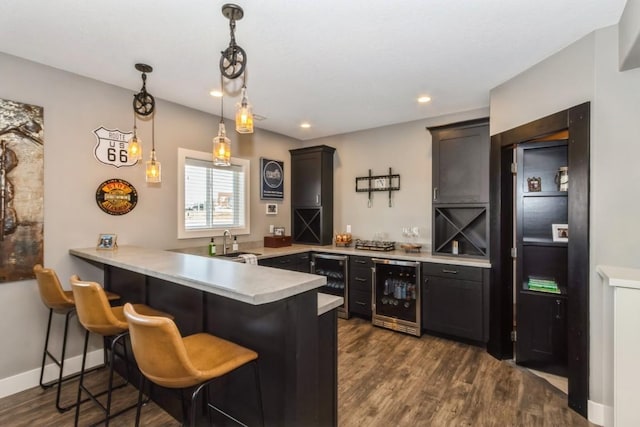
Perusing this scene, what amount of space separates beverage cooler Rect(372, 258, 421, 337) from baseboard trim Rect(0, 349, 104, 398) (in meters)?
3.10

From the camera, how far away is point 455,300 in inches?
137

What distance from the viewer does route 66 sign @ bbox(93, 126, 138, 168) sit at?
2.99m

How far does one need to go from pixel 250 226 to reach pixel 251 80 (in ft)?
7.01

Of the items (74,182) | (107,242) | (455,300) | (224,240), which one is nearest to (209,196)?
(224,240)

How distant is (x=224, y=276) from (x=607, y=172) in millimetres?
2603

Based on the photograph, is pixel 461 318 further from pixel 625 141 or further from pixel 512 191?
pixel 625 141

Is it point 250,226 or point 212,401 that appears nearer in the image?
point 212,401

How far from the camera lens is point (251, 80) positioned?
9.77ft

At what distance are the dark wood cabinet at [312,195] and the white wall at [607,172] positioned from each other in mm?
3179

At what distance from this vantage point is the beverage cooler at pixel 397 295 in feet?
12.3

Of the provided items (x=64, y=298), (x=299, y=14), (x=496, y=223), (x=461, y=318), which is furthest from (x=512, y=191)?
(x=64, y=298)

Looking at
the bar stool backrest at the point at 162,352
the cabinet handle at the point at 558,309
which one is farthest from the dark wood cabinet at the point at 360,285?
the bar stool backrest at the point at 162,352

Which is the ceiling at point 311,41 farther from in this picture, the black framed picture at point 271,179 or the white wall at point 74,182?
the black framed picture at point 271,179

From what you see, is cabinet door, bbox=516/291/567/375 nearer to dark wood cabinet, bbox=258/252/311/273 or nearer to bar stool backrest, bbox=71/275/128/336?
dark wood cabinet, bbox=258/252/311/273
